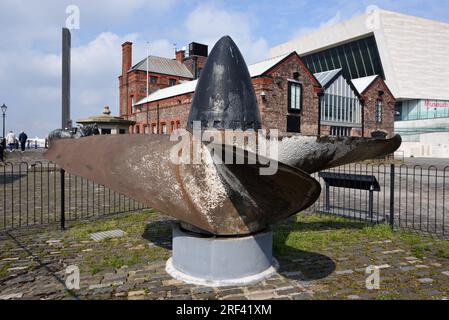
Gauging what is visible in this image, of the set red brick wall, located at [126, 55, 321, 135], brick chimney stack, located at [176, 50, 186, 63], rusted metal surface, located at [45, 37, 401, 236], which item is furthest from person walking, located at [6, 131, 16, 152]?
rusted metal surface, located at [45, 37, 401, 236]

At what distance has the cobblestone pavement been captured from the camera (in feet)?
11.7

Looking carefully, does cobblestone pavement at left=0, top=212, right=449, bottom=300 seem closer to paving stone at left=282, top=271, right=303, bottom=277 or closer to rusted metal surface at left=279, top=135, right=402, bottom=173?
paving stone at left=282, top=271, right=303, bottom=277

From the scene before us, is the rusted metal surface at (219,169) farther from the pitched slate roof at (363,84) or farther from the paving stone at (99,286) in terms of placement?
the pitched slate roof at (363,84)

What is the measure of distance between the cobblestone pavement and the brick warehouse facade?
63.2ft

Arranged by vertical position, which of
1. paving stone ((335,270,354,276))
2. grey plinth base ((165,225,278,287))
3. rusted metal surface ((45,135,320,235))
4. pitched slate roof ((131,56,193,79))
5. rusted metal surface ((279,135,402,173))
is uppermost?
pitched slate roof ((131,56,193,79))

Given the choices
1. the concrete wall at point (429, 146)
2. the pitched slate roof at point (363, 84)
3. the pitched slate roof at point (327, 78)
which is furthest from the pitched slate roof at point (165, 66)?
the concrete wall at point (429, 146)

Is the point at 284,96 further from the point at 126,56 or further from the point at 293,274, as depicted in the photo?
the point at 126,56

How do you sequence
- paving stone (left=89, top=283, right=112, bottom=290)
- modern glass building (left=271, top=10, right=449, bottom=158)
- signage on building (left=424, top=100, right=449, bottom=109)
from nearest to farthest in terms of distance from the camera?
paving stone (left=89, top=283, right=112, bottom=290)
modern glass building (left=271, top=10, right=449, bottom=158)
signage on building (left=424, top=100, right=449, bottom=109)

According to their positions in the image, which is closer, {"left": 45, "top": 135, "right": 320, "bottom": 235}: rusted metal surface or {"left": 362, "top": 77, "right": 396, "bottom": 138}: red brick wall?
{"left": 45, "top": 135, "right": 320, "bottom": 235}: rusted metal surface

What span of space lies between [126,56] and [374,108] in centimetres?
3122

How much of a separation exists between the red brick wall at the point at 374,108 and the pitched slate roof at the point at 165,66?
2533 cm
